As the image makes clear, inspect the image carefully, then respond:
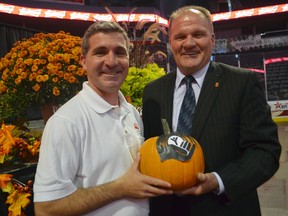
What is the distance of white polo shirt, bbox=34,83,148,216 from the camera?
1.33 m

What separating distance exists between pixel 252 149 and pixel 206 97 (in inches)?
14.1

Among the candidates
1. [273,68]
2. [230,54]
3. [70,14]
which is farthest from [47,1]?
[273,68]

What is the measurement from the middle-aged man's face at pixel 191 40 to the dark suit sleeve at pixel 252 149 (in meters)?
0.30

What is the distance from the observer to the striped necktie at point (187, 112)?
5.77 feet

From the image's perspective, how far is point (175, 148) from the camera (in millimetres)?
1323

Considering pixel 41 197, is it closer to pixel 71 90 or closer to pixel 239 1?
pixel 71 90

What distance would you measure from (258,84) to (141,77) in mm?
1384

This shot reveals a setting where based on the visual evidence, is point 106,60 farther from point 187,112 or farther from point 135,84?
point 135,84

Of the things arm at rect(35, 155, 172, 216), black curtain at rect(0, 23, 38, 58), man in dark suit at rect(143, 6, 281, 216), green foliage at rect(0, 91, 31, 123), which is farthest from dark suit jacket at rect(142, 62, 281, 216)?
black curtain at rect(0, 23, 38, 58)

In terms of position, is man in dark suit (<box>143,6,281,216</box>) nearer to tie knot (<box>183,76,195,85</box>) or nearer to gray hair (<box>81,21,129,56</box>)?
tie knot (<box>183,76,195,85</box>)

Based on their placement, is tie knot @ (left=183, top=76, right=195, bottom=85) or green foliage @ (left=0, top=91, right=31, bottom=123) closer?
tie knot @ (left=183, top=76, right=195, bottom=85)

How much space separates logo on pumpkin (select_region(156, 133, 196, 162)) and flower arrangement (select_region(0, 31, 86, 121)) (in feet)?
4.35

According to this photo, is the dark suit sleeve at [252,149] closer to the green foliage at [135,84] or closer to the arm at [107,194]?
the arm at [107,194]

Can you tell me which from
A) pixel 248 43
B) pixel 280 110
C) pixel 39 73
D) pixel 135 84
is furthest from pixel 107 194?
pixel 248 43
